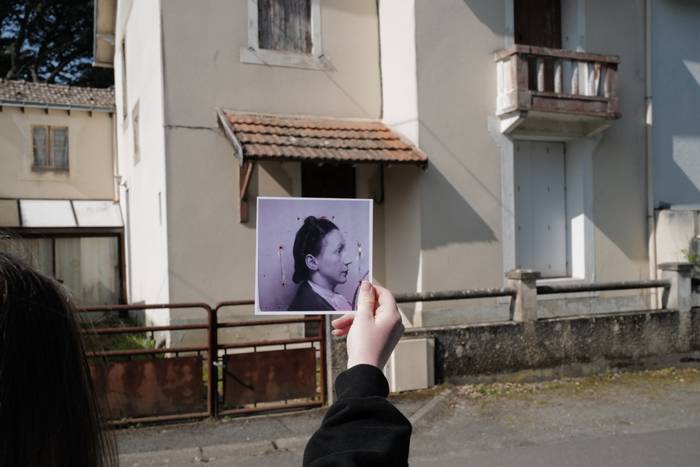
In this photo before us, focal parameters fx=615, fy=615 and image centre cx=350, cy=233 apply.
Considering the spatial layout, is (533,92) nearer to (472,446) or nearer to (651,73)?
(651,73)

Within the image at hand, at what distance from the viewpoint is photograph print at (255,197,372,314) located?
273cm

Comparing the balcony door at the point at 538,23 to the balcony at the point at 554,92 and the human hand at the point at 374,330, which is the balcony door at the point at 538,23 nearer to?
the balcony at the point at 554,92

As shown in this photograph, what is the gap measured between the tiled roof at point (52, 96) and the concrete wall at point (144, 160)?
5.51 feet

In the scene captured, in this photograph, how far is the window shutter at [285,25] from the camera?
1048 cm

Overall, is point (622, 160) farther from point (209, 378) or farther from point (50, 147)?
point (50, 147)

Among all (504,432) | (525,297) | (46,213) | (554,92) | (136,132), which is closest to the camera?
(504,432)

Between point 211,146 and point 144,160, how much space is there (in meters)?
2.89

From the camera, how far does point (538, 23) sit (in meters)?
11.2

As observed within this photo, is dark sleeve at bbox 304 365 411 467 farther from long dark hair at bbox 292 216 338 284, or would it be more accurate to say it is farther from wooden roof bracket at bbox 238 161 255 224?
wooden roof bracket at bbox 238 161 255 224

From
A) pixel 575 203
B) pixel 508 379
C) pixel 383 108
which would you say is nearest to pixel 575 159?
pixel 575 203

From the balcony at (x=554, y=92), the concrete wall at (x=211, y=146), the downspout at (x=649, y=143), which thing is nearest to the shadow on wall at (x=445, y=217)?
the balcony at (x=554, y=92)

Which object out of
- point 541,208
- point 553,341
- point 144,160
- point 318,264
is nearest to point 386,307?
point 318,264

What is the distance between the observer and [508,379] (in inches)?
331

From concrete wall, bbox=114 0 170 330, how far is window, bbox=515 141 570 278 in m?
6.07
